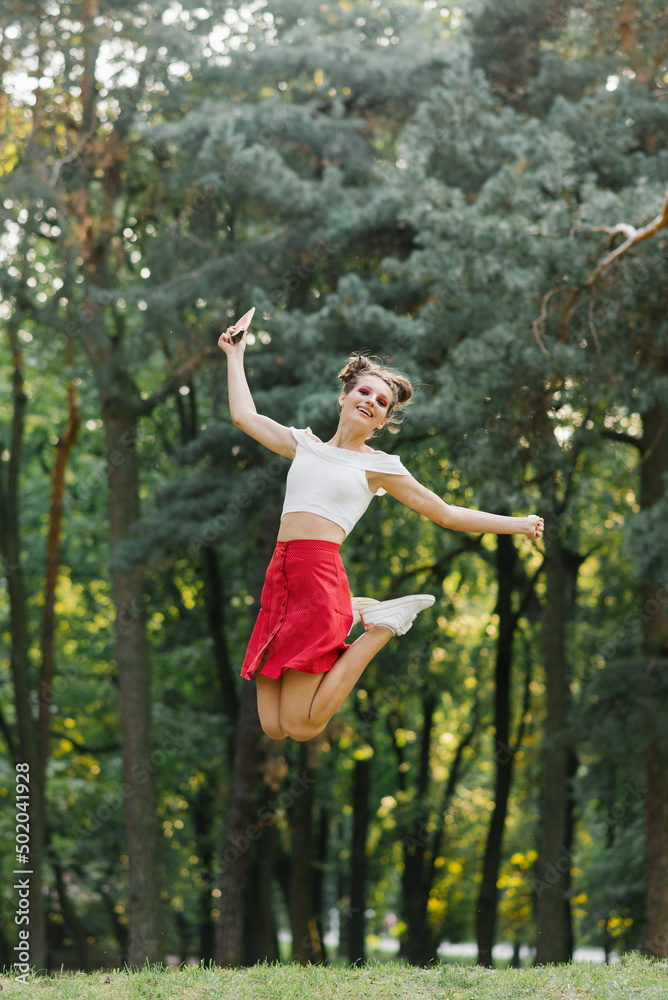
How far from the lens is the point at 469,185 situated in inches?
445

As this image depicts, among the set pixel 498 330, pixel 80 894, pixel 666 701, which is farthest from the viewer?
pixel 80 894

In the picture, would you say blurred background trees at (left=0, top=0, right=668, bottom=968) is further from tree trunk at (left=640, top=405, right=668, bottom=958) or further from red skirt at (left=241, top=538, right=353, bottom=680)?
red skirt at (left=241, top=538, right=353, bottom=680)

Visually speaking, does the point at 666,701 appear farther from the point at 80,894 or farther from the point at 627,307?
the point at 80,894

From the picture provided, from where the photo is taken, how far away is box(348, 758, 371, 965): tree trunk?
57.1ft

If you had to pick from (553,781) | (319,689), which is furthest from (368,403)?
(553,781)

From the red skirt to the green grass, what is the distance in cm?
178

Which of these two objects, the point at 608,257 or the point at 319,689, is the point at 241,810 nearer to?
the point at 608,257

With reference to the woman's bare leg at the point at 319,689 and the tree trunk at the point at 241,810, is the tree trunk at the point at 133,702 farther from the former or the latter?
the woman's bare leg at the point at 319,689

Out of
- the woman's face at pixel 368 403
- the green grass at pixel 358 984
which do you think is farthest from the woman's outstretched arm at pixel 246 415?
the green grass at pixel 358 984

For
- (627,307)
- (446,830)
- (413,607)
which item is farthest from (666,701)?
(446,830)

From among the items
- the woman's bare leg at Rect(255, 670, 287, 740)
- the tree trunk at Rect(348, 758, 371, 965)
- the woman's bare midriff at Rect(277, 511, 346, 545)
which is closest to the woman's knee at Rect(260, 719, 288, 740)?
the woman's bare leg at Rect(255, 670, 287, 740)

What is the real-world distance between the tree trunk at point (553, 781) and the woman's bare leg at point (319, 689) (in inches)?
300

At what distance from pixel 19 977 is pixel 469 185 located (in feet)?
29.8

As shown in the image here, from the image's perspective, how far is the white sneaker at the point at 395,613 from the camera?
489 cm
